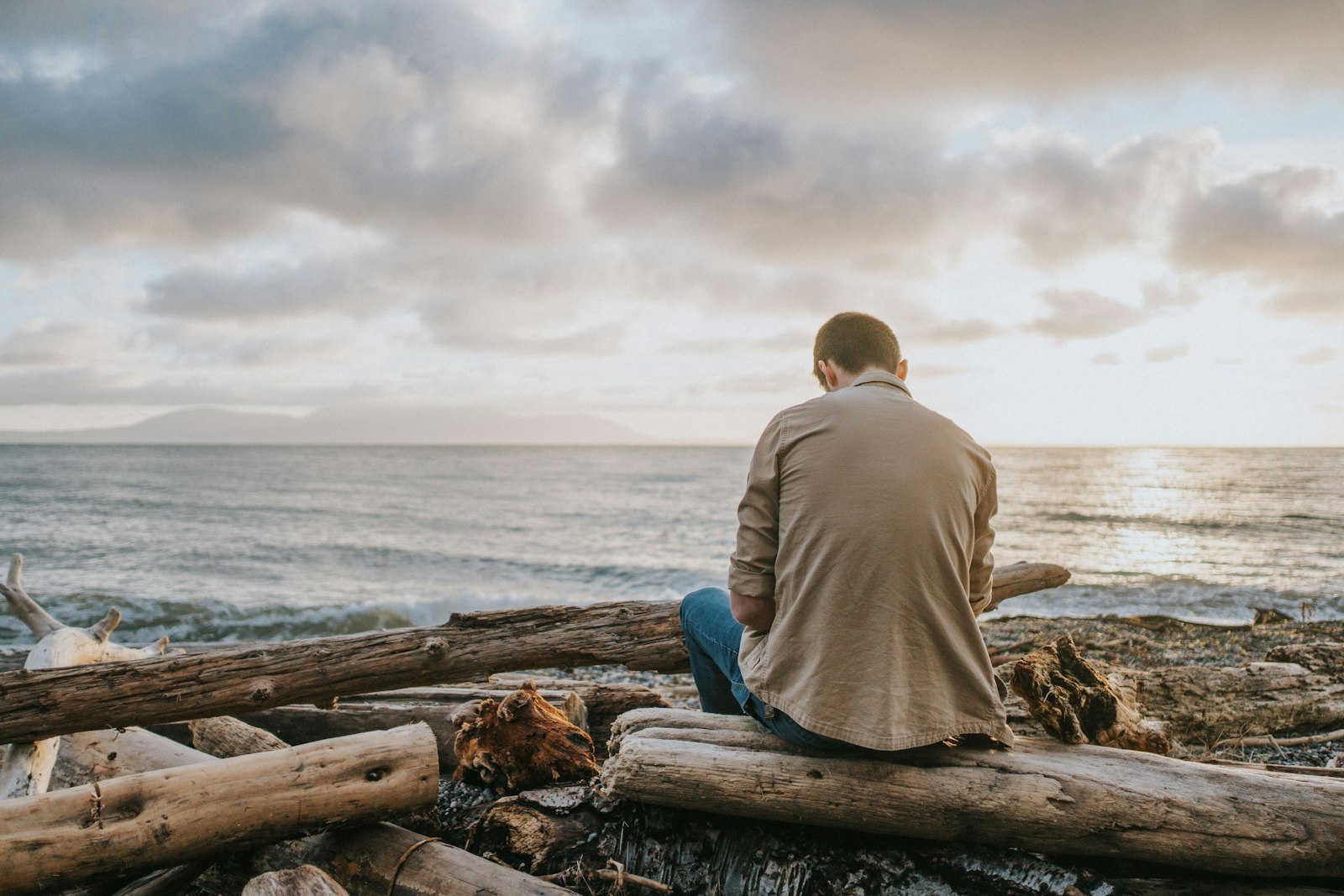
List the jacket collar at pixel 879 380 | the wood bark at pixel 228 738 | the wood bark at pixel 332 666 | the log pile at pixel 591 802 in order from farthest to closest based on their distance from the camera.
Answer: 1. the wood bark at pixel 228 738
2. the wood bark at pixel 332 666
3. the jacket collar at pixel 879 380
4. the log pile at pixel 591 802

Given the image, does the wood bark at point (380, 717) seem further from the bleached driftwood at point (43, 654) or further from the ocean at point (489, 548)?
the ocean at point (489, 548)

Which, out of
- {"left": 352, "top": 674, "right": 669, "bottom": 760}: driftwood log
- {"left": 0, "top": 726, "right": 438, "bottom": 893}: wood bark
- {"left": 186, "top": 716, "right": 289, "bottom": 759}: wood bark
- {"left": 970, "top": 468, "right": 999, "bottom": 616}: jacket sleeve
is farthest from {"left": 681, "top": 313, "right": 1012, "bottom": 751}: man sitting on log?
{"left": 186, "top": 716, "right": 289, "bottom": 759}: wood bark

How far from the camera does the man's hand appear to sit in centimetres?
282

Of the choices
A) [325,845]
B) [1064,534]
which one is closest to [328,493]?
[1064,534]

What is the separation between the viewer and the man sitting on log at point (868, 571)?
2555mm

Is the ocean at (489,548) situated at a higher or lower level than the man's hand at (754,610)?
lower

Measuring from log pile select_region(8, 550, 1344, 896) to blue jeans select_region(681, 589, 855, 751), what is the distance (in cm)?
10

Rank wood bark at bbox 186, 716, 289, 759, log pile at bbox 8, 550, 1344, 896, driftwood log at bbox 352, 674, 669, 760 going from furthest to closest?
driftwood log at bbox 352, 674, 669, 760 → wood bark at bbox 186, 716, 289, 759 → log pile at bbox 8, 550, 1344, 896

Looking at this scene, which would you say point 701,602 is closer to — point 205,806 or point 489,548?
point 205,806

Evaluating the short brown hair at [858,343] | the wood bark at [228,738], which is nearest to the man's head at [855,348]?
the short brown hair at [858,343]

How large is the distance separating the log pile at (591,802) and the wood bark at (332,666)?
0.06 feet

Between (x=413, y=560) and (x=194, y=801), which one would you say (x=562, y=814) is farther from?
(x=413, y=560)

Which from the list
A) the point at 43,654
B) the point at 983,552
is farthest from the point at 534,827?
the point at 43,654

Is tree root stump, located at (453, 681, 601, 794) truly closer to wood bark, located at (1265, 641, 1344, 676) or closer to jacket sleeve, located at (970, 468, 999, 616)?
jacket sleeve, located at (970, 468, 999, 616)
